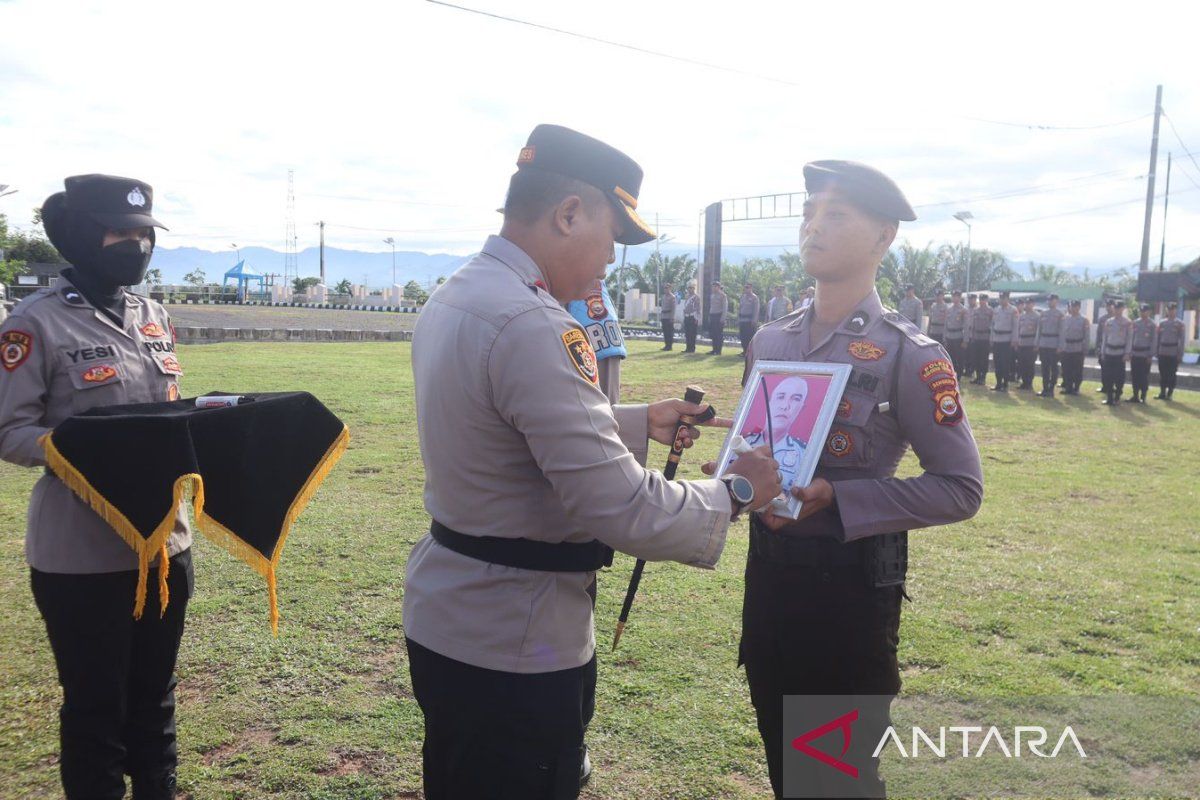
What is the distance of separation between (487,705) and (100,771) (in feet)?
5.25

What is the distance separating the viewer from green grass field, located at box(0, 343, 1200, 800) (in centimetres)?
328

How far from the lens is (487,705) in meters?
1.85

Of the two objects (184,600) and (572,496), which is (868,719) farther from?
(184,600)

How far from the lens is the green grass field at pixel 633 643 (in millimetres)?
3283

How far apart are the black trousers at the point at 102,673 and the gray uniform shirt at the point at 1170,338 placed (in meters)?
19.9

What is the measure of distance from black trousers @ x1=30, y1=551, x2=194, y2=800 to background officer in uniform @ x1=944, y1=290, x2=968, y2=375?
1939 cm

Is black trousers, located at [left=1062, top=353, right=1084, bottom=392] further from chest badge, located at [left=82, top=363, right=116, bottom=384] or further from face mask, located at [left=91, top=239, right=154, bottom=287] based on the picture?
chest badge, located at [left=82, top=363, right=116, bottom=384]

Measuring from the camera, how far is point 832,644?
7.36ft

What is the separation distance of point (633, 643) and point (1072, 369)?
16.9 metres

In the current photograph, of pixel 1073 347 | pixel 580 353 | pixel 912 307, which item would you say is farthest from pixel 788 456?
pixel 912 307

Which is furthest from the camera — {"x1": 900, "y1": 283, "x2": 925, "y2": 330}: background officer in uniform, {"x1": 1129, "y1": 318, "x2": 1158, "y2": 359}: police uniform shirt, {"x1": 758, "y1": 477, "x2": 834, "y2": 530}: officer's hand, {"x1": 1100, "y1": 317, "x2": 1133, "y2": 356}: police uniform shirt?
{"x1": 900, "y1": 283, "x2": 925, "y2": 330}: background officer in uniform

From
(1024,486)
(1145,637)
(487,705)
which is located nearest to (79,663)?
(487,705)

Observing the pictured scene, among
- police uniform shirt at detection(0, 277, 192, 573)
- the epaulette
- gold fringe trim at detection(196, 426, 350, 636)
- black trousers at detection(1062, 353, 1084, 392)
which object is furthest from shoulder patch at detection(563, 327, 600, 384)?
black trousers at detection(1062, 353, 1084, 392)

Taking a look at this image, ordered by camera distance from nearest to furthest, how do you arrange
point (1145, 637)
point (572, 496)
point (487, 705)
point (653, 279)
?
point (572, 496) → point (487, 705) → point (1145, 637) → point (653, 279)
